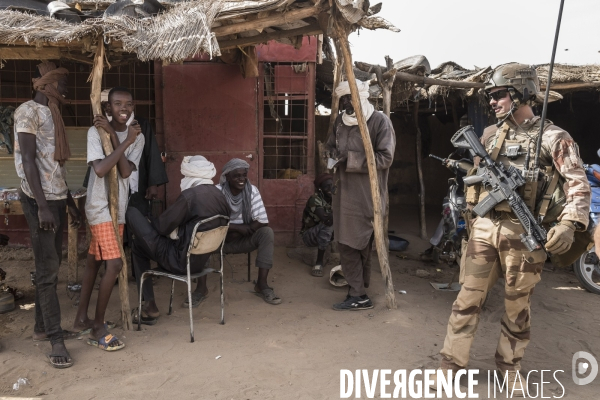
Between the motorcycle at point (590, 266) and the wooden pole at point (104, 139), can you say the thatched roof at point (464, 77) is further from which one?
the wooden pole at point (104, 139)

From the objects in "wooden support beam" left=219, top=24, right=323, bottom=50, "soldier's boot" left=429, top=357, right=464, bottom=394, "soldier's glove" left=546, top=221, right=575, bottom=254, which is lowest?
"soldier's boot" left=429, top=357, right=464, bottom=394

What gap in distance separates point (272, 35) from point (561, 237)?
300 cm

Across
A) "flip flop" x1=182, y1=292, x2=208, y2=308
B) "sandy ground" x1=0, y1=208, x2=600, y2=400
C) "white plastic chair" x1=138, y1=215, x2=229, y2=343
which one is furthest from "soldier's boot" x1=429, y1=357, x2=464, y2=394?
"flip flop" x1=182, y1=292, x2=208, y2=308

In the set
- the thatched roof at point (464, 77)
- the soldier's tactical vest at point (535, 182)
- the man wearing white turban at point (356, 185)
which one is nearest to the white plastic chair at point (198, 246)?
the man wearing white turban at point (356, 185)

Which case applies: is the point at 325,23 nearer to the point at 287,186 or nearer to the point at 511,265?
the point at 511,265

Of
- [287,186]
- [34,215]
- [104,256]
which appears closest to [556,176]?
[104,256]

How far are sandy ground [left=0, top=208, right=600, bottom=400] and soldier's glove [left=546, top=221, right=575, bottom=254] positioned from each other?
1022 mm

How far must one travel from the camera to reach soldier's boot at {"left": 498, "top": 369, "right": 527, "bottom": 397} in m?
3.28

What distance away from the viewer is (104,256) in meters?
3.87

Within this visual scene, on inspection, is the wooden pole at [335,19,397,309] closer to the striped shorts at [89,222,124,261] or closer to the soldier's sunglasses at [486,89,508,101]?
the soldier's sunglasses at [486,89,508,101]

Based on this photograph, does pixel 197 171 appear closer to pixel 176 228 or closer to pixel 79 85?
pixel 176 228

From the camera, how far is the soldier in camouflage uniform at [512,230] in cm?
317

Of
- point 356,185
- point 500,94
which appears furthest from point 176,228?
point 500,94

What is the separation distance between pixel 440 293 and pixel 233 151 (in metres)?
3.04
